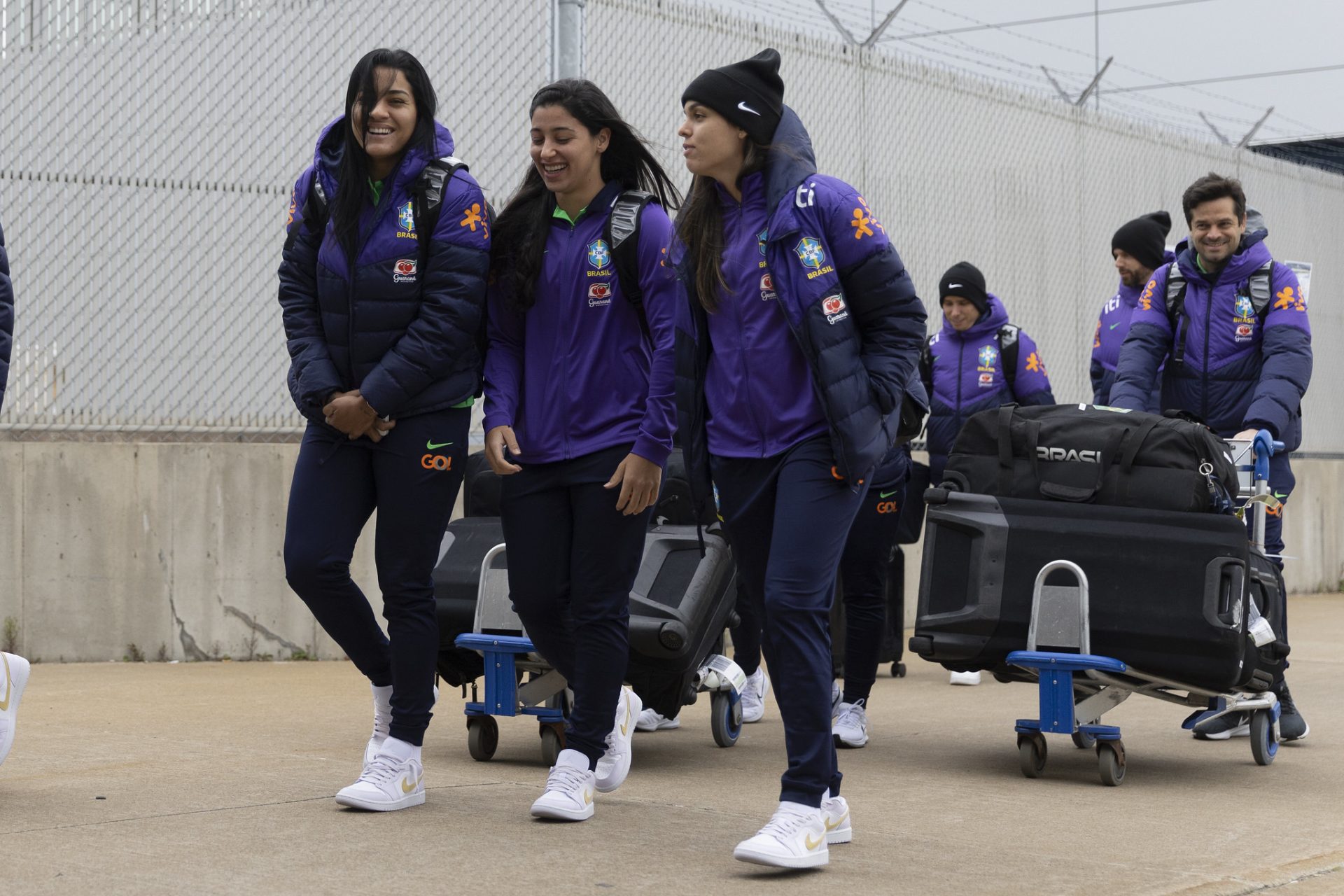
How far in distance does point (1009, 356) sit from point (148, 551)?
4148 mm

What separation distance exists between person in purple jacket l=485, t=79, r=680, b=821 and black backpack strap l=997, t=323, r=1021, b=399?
127 inches

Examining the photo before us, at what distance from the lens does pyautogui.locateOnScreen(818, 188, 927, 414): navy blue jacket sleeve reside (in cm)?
423

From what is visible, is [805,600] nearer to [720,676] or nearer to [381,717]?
[381,717]

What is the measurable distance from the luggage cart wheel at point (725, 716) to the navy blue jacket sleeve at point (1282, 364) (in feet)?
6.74

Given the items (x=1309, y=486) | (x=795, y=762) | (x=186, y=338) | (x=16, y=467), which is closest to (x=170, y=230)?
(x=186, y=338)

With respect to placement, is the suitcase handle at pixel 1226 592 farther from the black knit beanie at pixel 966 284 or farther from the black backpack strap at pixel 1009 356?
the black knit beanie at pixel 966 284

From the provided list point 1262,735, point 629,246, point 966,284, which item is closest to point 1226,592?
point 1262,735

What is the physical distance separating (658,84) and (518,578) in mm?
5783

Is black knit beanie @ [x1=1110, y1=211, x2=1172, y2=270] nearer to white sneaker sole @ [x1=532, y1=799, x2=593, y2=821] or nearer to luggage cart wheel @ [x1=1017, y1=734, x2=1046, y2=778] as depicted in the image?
luggage cart wheel @ [x1=1017, y1=734, x2=1046, y2=778]

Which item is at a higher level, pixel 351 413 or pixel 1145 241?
pixel 1145 241

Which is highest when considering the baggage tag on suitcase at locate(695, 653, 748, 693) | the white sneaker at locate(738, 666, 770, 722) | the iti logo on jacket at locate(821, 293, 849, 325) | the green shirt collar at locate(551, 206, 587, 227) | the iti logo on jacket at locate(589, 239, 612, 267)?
the green shirt collar at locate(551, 206, 587, 227)

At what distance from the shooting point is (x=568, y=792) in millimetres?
4621

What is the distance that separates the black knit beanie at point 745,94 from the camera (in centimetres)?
429

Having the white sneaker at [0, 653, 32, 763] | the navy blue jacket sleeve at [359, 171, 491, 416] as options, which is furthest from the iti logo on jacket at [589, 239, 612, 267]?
the white sneaker at [0, 653, 32, 763]
